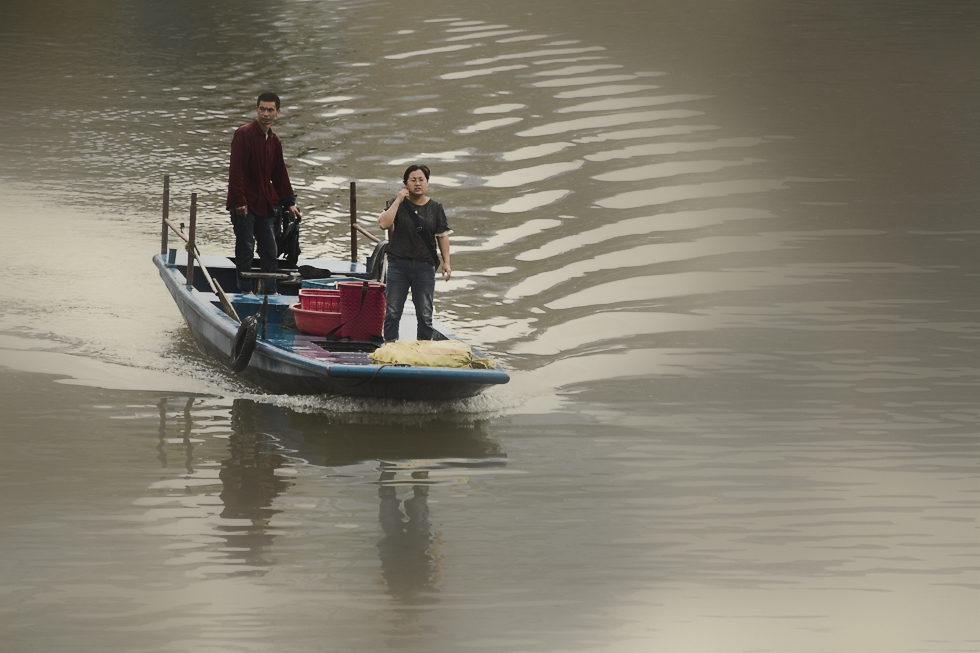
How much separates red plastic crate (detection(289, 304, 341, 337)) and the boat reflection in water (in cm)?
92

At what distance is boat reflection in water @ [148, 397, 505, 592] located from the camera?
6.06 m

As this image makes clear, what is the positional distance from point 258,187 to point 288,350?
2.12 metres

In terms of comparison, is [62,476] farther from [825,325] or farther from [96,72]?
[96,72]

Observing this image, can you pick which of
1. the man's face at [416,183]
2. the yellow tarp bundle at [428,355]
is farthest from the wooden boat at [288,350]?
the man's face at [416,183]

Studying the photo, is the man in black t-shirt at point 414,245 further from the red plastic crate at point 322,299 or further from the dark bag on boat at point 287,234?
the dark bag on boat at point 287,234

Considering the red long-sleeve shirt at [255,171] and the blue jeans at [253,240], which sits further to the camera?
the blue jeans at [253,240]

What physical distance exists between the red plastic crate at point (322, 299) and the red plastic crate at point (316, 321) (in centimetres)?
6

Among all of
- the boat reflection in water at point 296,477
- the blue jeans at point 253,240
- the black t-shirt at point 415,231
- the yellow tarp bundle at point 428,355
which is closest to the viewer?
the boat reflection in water at point 296,477

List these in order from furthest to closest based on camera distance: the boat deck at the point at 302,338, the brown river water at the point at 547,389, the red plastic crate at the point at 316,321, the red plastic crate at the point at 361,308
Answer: the red plastic crate at the point at 316,321 < the red plastic crate at the point at 361,308 < the boat deck at the point at 302,338 < the brown river water at the point at 547,389

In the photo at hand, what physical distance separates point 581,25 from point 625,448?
72.5 feet

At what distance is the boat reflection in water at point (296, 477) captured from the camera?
6062mm

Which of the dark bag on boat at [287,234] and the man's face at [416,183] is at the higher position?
the man's face at [416,183]

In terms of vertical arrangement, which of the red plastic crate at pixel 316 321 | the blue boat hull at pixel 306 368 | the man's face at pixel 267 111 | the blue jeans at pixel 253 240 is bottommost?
the blue boat hull at pixel 306 368

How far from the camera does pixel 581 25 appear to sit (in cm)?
2859
